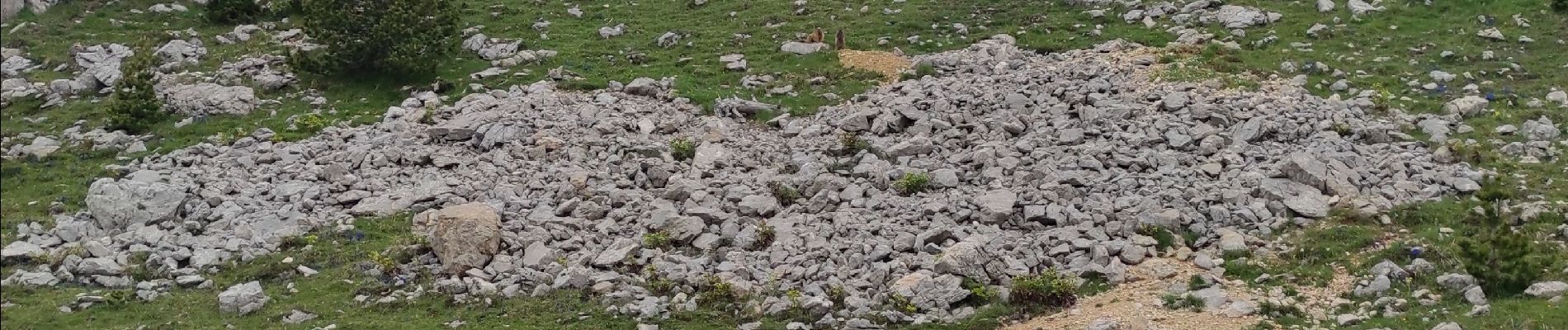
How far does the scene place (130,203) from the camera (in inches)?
866

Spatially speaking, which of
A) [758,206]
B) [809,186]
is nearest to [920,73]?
[809,186]

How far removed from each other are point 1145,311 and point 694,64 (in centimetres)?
1489

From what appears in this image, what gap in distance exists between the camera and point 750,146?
2403 centimetres

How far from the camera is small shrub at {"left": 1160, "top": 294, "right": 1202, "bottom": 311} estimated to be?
17.5 meters

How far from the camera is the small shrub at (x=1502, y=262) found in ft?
55.5

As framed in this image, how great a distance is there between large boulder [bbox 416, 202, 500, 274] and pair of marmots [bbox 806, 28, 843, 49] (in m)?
12.2

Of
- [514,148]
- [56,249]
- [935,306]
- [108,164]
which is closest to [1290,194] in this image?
[935,306]

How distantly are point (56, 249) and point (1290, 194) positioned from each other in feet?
67.6

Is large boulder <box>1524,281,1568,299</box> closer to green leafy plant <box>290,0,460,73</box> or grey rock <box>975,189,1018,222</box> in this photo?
grey rock <box>975,189,1018,222</box>

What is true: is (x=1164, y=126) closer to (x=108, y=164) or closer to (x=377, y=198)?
(x=377, y=198)

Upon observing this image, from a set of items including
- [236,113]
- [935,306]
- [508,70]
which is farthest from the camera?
[508,70]

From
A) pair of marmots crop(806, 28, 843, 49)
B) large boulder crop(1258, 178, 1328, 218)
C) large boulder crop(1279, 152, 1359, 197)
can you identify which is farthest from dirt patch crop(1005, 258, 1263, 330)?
pair of marmots crop(806, 28, 843, 49)

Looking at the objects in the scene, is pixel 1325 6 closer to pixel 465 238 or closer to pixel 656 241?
pixel 656 241

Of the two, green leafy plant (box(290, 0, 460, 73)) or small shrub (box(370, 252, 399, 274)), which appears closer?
small shrub (box(370, 252, 399, 274))
